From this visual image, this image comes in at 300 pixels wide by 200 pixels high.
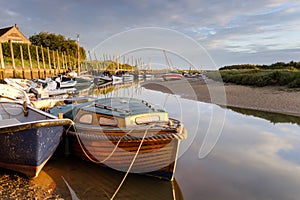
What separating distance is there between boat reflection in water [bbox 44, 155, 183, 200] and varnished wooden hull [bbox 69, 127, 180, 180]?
0.23 m

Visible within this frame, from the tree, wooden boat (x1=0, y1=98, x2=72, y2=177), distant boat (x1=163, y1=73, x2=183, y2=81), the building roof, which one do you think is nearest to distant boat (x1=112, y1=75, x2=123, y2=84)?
distant boat (x1=163, y1=73, x2=183, y2=81)

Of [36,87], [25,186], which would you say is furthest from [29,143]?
[36,87]

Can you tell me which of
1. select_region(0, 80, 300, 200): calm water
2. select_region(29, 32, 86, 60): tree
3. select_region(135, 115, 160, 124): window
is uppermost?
select_region(29, 32, 86, 60): tree

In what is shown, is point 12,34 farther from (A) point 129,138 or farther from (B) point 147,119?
(A) point 129,138

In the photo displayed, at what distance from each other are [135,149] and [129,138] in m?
0.29

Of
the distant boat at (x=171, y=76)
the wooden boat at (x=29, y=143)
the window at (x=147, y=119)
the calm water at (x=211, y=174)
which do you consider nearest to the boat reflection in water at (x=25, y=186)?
the calm water at (x=211, y=174)

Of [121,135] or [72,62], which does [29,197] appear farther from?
[72,62]

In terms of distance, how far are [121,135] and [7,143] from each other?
252 cm

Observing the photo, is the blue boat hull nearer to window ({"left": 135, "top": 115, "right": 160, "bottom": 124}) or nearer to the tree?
window ({"left": 135, "top": 115, "right": 160, "bottom": 124})

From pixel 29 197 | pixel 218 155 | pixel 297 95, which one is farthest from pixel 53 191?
pixel 297 95

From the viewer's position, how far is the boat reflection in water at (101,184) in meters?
5.20

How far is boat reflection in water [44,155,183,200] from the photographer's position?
5203 millimetres

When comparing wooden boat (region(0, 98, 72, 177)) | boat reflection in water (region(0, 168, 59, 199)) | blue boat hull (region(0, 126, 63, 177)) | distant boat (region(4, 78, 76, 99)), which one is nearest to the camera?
boat reflection in water (region(0, 168, 59, 199))

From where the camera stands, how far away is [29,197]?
484 centimetres
